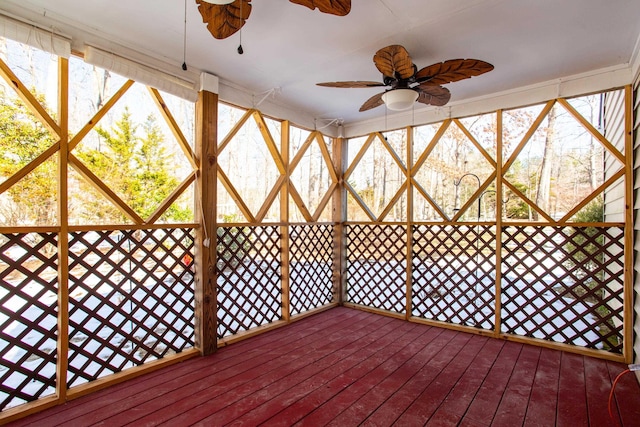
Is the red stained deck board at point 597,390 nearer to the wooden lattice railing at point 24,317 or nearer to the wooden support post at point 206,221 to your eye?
the wooden support post at point 206,221

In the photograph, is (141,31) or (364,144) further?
(364,144)

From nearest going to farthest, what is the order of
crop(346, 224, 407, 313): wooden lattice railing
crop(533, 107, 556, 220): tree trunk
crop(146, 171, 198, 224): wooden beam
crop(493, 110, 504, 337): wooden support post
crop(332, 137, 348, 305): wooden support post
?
crop(146, 171, 198, 224): wooden beam
crop(493, 110, 504, 337): wooden support post
crop(346, 224, 407, 313): wooden lattice railing
crop(533, 107, 556, 220): tree trunk
crop(332, 137, 348, 305): wooden support post

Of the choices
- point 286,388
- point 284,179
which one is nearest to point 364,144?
point 284,179

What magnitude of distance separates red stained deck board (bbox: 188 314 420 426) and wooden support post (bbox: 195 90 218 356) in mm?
820

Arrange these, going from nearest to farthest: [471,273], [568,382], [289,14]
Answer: [289,14] → [568,382] → [471,273]

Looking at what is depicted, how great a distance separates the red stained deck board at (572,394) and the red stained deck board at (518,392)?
18 cm

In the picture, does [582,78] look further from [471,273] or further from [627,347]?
[627,347]

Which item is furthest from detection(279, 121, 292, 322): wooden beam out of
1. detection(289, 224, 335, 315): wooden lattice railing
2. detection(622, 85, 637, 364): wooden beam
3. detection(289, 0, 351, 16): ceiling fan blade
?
detection(622, 85, 637, 364): wooden beam

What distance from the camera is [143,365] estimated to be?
2.50m

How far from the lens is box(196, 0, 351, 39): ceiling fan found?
1.54 meters

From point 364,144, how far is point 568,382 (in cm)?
310

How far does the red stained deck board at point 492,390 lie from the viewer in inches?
77.3

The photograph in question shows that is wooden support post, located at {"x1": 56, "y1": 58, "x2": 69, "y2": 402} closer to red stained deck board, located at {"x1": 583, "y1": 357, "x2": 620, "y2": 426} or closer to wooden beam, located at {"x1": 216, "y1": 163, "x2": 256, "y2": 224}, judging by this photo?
wooden beam, located at {"x1": 216, "y1": 163, "x2": 256, "y2": 224}

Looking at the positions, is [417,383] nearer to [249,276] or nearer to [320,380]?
[320,380]
